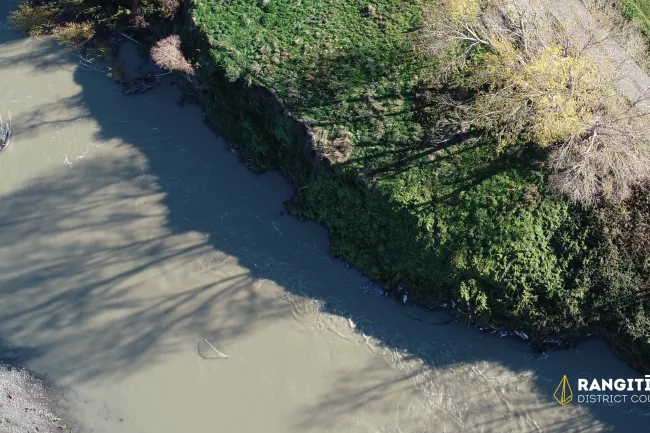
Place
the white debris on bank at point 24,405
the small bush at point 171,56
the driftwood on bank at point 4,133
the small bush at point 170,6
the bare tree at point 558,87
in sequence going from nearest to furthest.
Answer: the bare tree at point 558,87 < the white debris on bank at point 24,405 < the small bush at point 171,56 < the small bush at point 170,6 < the driftwood on bank at point 4,133

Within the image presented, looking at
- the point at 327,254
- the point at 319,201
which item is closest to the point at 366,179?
the point at 319,201

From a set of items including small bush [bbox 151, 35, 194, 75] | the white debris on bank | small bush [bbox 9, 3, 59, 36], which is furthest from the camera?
small bush [bbox 9, 3, 59, 36]

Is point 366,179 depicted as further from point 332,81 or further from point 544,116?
point 544,116

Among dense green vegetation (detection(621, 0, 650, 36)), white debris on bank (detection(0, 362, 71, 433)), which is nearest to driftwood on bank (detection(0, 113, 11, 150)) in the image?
white debris on bank (detection(0, 362, 71, 433))

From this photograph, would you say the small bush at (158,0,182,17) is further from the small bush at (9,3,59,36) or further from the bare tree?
the bare tree

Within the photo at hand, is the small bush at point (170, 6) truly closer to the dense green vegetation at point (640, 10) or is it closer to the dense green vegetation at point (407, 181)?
the dense green vegetation at point (407, 181)

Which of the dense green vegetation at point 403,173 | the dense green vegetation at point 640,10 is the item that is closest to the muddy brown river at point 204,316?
the dense green vegetation at point 403,173

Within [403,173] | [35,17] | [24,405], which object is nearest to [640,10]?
[403,173]
